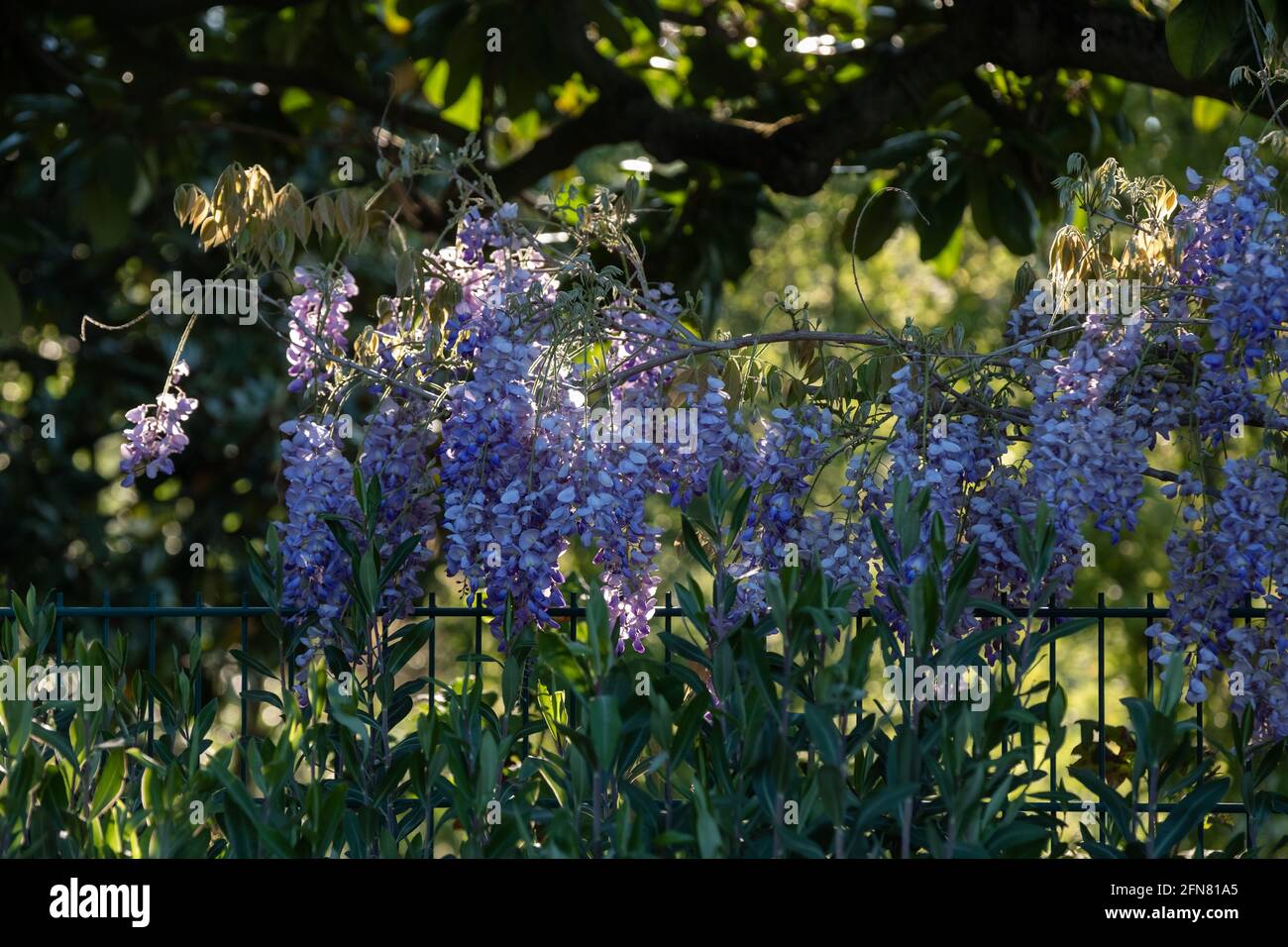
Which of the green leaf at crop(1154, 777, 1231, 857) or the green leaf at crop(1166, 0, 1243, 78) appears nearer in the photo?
the green leaf at crop(1154, 777, 1231, 857)

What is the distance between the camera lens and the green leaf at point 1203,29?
361cm

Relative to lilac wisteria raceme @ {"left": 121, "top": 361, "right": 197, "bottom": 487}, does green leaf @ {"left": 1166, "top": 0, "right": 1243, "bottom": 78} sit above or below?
above

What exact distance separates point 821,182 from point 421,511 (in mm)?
2505

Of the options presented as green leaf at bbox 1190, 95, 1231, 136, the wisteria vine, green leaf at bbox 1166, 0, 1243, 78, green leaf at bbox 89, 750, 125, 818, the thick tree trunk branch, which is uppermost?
green leaf at bbox 1190, 95, 1231, 136

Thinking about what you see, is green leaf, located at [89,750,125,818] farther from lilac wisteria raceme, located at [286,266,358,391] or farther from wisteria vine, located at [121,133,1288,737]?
lilac wisteria raceme, located at [286,266,358,391]

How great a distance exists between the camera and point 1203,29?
362 centimetres

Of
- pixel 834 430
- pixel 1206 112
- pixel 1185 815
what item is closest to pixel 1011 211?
pixel 1206 112

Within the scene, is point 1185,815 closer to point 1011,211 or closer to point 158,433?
point 158,433

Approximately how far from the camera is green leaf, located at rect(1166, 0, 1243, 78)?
361 cm

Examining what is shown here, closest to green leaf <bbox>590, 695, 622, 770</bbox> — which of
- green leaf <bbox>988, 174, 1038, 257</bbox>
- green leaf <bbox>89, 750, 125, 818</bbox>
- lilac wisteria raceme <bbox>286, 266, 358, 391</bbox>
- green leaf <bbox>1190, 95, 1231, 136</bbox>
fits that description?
green leaf <bbox>89, 750, 125, 818</bbox>

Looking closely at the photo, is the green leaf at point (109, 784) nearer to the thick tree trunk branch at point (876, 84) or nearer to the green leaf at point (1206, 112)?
the thick tree trunk branch at point (876, 84)

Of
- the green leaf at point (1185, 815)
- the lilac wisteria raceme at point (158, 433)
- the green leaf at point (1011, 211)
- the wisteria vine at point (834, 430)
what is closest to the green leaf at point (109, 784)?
the wisteria vine at point (834, 430)
